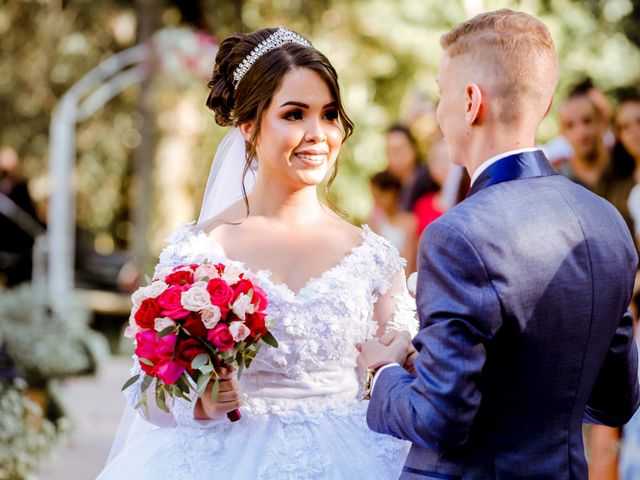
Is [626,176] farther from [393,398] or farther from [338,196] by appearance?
[338,196]

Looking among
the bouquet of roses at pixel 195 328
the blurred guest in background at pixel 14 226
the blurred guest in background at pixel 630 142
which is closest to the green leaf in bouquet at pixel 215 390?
the bouquet of roses at pixel 195 328

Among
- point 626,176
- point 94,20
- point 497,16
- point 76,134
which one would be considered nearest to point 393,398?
point 497,16

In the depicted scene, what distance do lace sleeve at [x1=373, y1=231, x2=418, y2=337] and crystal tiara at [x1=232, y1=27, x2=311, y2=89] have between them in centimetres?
64

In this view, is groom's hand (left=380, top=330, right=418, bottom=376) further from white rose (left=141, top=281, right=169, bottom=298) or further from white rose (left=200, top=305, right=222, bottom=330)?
white rose (left=141, top=281, right=169, bottom=298)

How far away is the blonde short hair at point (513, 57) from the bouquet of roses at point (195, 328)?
2.61 feet

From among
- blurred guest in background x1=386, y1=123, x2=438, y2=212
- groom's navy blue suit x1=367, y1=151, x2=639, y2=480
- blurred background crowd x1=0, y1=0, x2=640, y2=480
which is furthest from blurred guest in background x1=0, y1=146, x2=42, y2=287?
groom's navy blue suit x1=367, y1=151, x2=639, y2=480

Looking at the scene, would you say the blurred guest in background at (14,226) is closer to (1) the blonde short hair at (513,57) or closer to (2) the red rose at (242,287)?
(2) the red rose at (242,287)

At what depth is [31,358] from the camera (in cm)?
682

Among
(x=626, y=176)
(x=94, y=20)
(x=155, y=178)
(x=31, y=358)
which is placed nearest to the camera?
(x=626, y=176)

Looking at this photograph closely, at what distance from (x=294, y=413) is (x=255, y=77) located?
0.96 meters

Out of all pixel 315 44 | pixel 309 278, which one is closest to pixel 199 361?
pixel 309 278

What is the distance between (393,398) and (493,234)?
42 centimetres

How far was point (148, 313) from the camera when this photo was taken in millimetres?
2693

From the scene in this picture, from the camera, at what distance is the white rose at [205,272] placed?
2.75 meters
